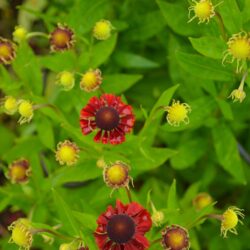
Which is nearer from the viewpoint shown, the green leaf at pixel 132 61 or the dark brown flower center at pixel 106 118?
the dark brown flower center at pixel 106 118

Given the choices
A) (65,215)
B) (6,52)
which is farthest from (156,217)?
(6,52)

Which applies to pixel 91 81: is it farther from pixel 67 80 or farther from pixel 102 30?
pixel 102 30

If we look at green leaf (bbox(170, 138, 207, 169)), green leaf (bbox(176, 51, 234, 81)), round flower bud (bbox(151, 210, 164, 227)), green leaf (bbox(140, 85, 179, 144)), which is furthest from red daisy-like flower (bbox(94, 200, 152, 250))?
green leaf (bbox(170, 138, 207, 169))

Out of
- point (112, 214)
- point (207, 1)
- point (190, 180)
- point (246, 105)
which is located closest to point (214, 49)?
point (207, 1)

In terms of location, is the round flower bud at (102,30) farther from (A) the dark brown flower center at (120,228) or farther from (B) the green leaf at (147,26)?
(A) the dark brown flower center at (120,228)

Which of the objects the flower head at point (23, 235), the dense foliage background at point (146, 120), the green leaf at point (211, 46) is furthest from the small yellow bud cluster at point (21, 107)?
the green leaf at point (211, 46)

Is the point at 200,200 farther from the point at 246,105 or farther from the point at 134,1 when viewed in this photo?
the point at 134,1

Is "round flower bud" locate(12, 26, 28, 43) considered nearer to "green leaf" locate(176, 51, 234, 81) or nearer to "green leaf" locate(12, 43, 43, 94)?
"green leaf" locate(12, 43, 43, 94)
